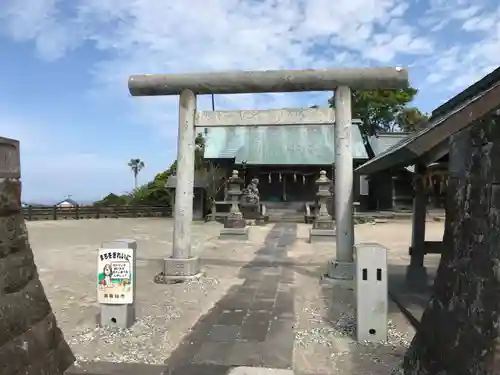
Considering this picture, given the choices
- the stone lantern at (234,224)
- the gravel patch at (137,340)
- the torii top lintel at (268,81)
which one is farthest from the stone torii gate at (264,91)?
the stone lantern at (234,224)

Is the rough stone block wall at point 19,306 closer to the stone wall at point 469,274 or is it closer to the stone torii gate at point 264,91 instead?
the stone wall at point 469,274

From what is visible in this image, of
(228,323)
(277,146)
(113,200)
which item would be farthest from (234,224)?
(113,200)

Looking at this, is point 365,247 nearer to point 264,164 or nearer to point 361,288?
point 361,288

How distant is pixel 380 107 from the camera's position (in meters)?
33.8

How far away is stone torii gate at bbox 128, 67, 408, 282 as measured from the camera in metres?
7.70

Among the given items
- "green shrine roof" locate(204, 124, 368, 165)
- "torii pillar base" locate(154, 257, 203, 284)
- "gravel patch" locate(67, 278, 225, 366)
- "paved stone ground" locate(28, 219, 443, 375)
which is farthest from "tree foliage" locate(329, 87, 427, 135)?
"gravel patch" locate(67, 278, 225, 366)

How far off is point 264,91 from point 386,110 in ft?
93.2

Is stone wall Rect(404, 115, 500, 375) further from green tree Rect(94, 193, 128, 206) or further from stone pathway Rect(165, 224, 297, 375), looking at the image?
green tree Rect(94, 193, 128, 206)

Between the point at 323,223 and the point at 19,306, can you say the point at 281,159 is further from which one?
the point at 19,306

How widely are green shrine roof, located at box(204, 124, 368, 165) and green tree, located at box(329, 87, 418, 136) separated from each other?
20.7 feet

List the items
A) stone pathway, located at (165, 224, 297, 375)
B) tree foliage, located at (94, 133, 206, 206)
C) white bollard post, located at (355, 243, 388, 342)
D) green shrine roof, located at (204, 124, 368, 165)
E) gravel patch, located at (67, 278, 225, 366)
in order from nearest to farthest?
stone pathway, located at (165, 224, 297, 375) → gravel patch, located at (67, 278, 225, 366) → white bollard post, located at (355, 243, 388, 342) → green shrine roof, located at (204, 124, 368, 165) → tree foliage, located at (94, 133, 206, 206)

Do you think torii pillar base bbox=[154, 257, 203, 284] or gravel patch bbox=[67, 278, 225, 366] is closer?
gravel patch bbox=[67, 278, 225, 366]

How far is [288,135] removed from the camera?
27.7m

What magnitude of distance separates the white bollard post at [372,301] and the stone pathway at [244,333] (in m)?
0.85
